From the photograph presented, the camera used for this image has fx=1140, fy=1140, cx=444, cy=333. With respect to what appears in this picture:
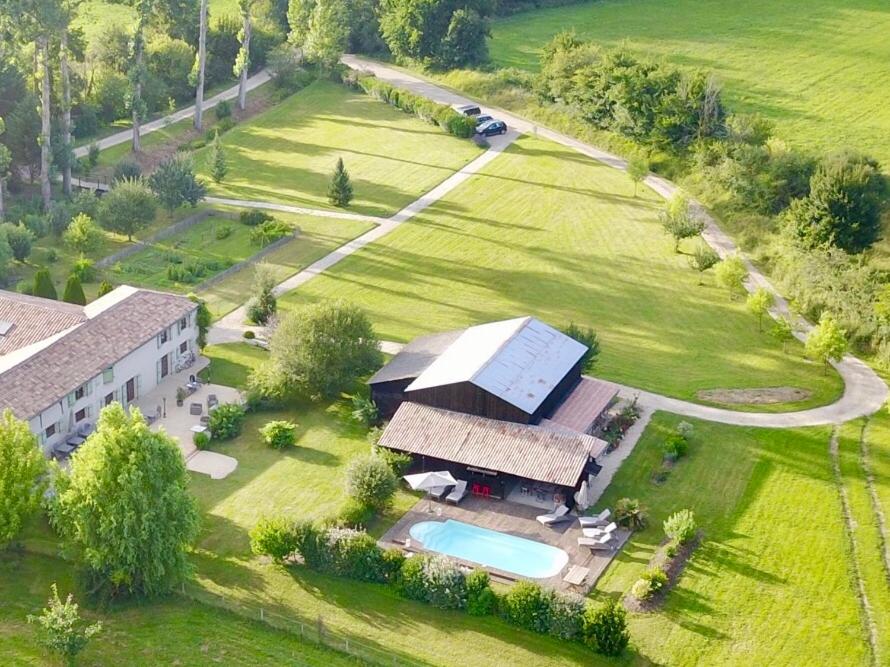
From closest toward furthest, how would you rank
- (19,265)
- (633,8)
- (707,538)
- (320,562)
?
(320,562) < (707,538) < (19,265) < (633,8)

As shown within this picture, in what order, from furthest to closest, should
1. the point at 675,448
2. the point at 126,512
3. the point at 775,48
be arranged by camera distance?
the point at 775,48 < the point at 675,448 < the point at 126,512

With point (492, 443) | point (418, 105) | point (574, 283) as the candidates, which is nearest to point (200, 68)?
point (418, 105)

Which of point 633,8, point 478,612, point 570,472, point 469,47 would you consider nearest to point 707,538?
point 570,472

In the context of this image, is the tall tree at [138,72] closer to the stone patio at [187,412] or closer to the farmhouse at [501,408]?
the stone patio at [187,412]

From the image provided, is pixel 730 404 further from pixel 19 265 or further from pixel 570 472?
pixel 19 265

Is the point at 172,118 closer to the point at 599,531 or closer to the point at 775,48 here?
the point at 775,48

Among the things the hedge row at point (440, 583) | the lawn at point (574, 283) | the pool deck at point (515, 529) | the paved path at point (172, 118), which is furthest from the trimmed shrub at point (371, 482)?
the paved path at point (172, 118)

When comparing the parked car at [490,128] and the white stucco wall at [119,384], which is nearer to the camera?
the white stucco wall at [119,384]
